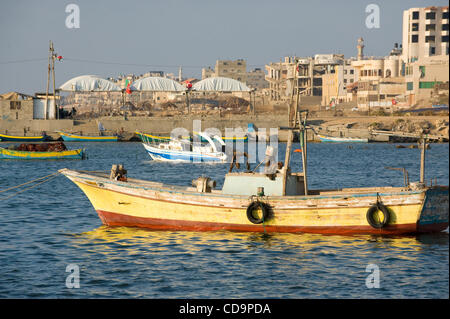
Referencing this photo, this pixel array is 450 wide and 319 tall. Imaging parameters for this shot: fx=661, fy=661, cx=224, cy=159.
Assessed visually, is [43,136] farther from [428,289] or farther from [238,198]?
[428,289]

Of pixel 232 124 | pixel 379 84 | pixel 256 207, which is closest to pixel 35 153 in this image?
pixel 256 207

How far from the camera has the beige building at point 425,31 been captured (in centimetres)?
12406

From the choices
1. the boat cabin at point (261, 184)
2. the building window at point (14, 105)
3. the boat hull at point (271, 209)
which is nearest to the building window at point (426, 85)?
the building window at point (14, 105)

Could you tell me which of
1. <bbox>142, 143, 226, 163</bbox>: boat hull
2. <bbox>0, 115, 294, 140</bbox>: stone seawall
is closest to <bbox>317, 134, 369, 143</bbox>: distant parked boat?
<bbox>0, 115, 294, 140</bbox>: stone seawall

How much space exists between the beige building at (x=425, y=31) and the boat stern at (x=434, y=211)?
4340 inches

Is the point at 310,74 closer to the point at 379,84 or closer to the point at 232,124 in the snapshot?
the point at 379,84

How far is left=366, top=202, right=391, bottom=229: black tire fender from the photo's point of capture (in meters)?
18.9

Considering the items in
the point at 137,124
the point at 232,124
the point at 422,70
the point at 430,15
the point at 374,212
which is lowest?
the point at 374,212

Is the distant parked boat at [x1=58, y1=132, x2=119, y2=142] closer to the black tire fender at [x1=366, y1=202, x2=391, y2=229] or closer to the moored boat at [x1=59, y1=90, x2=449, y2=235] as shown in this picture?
the moored boat at [x1=59, y1=90, x2=449, y2=235]

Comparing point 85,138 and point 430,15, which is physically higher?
point 430,15

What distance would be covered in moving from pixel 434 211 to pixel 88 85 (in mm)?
86579

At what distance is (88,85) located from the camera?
100375 mm

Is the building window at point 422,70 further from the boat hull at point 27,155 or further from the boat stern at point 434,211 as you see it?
the boat stern at point 434,211

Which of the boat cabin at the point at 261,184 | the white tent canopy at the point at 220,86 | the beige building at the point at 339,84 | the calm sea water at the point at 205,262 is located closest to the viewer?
the calm sea water at the point at 205,262
